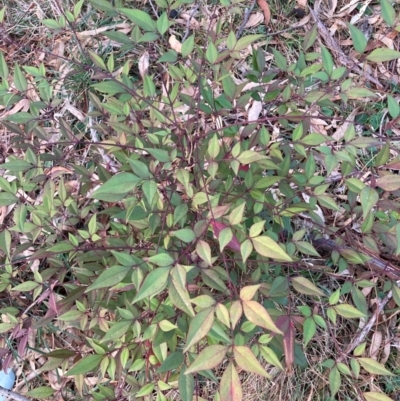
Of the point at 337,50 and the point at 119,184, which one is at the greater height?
the point at 119,184

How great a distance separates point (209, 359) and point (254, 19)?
168cm

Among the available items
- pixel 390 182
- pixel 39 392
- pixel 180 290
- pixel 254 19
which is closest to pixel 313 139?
pixel 390 182

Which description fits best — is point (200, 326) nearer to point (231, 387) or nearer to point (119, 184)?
point (231, 387)

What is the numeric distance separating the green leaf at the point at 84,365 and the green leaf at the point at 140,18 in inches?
32.3

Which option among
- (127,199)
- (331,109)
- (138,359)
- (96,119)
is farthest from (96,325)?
(331,109)

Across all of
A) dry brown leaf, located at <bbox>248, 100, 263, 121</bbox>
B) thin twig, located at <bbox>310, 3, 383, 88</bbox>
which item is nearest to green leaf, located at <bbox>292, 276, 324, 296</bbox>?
dry brown leaf, located at <bbox>248, 100, 263, 121</bbox>

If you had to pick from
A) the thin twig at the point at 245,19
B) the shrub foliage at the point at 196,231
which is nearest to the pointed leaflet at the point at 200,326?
the shrub foliage at the point at 196,231

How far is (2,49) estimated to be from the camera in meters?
2.09

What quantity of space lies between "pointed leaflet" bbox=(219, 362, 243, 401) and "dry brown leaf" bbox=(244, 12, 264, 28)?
165 cm

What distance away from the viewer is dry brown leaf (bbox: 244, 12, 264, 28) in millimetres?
2008

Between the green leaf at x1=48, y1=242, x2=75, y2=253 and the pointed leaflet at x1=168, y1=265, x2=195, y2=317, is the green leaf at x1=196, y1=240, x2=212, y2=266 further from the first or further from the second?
the green leaf at x1=48, y1=242, x2=75, y2=253

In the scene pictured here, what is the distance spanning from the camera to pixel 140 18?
→ 3.61ft

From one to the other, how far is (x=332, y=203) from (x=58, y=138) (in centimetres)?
133

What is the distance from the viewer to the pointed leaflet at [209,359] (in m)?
0.75
